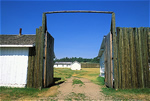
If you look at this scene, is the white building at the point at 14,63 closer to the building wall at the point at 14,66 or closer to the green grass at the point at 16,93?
the building wall at the point at 14,66

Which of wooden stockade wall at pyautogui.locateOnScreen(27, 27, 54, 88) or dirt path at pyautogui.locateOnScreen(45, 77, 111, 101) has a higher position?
wooden stockade wall at pyautogui.locateOnScreen(27, 27, 54, 88)

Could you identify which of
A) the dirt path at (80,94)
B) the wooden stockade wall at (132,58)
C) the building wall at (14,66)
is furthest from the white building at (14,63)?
the wooden stockade wall at (132,58)

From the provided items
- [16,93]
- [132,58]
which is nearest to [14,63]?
[16,93]

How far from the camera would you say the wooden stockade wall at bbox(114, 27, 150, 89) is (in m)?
8.93

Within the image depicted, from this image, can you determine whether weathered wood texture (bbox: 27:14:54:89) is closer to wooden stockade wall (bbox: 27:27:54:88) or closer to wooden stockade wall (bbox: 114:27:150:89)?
wooden stockade wall (bbox: 27:27:54:88)

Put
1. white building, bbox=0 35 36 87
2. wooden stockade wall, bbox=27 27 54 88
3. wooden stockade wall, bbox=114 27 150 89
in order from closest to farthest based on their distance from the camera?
wooden stockade wall, bbox=114 27 150 89 < wooden stockade wall, bbox=27 27 54 88 < white building, bbox=0 35 36 87

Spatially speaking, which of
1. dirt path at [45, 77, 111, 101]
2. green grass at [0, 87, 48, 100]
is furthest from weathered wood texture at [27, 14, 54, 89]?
dirt path at [45, 77, 111, 101]

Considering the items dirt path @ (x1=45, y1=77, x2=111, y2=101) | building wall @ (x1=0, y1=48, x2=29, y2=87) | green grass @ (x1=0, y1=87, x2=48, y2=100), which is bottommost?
dirt path @ (x1=45, y1=77, x2=111, y2=101)

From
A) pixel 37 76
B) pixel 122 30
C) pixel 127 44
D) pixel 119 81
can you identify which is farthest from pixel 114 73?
pixel 37 76

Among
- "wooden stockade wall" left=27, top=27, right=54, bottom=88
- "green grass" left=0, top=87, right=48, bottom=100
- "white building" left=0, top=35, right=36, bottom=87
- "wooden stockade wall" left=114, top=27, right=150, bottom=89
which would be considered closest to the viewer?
"green grass" left=0, top=87, right=48, bottom=100

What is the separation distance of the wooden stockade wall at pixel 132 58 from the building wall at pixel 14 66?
23.4ft

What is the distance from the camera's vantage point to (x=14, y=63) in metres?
9.96

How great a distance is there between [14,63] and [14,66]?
24cm

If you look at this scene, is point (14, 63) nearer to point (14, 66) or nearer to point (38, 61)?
point (14, 66)
